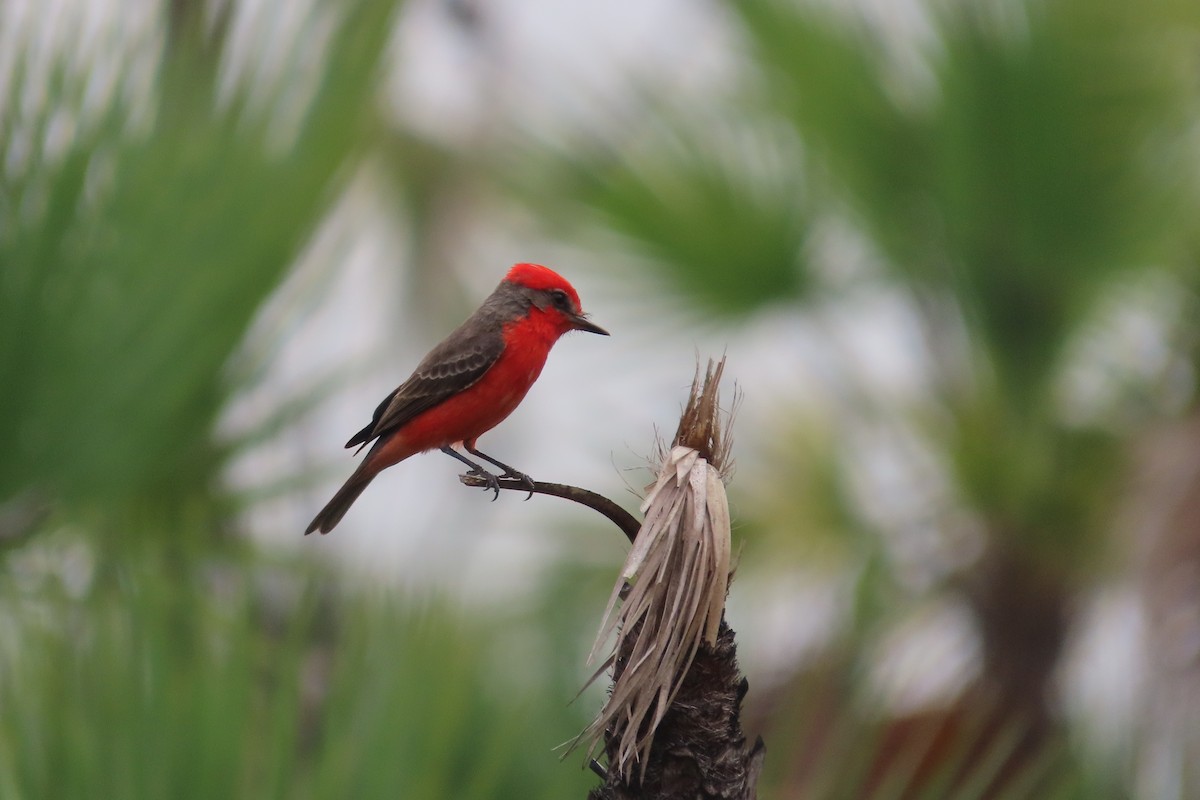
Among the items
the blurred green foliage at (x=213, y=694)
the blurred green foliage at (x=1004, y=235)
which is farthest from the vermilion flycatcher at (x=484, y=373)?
the blurred green foliage at (x=1004, y=235)

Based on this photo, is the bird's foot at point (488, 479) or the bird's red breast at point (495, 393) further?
the bird's red breast at point (495, 393)

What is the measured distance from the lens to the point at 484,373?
4.18 meters

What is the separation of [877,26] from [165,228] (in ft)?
13.5

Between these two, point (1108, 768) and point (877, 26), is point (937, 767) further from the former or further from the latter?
point (877, 26)

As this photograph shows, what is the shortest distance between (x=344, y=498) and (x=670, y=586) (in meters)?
2.17

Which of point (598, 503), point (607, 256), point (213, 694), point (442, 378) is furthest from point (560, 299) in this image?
point (607, 256)

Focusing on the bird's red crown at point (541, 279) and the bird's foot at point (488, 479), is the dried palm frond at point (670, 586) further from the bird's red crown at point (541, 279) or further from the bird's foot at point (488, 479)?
the bird's red crown at point (541, 279)

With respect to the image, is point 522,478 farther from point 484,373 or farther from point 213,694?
point 484,373

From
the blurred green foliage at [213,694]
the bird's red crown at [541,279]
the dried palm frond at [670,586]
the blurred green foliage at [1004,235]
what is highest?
the blurred green foliage at [1004,235]

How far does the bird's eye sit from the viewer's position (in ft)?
13.6

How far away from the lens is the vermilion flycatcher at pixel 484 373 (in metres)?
4.13

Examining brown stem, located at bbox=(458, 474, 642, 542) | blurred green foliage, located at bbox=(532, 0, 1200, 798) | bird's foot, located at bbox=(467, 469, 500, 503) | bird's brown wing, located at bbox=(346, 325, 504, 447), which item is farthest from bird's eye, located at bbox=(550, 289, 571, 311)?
blurred green foliage, located at bbox=(532, 0, 1200, 798)

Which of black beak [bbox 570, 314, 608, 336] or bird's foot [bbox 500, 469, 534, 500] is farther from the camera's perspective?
black beak [bbox 570, 314, 608, 336]

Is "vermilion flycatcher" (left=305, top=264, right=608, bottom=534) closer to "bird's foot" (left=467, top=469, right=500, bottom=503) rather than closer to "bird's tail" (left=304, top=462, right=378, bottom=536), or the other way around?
"bird's tail" (left=304, top=462, right=378, bottom=536)
